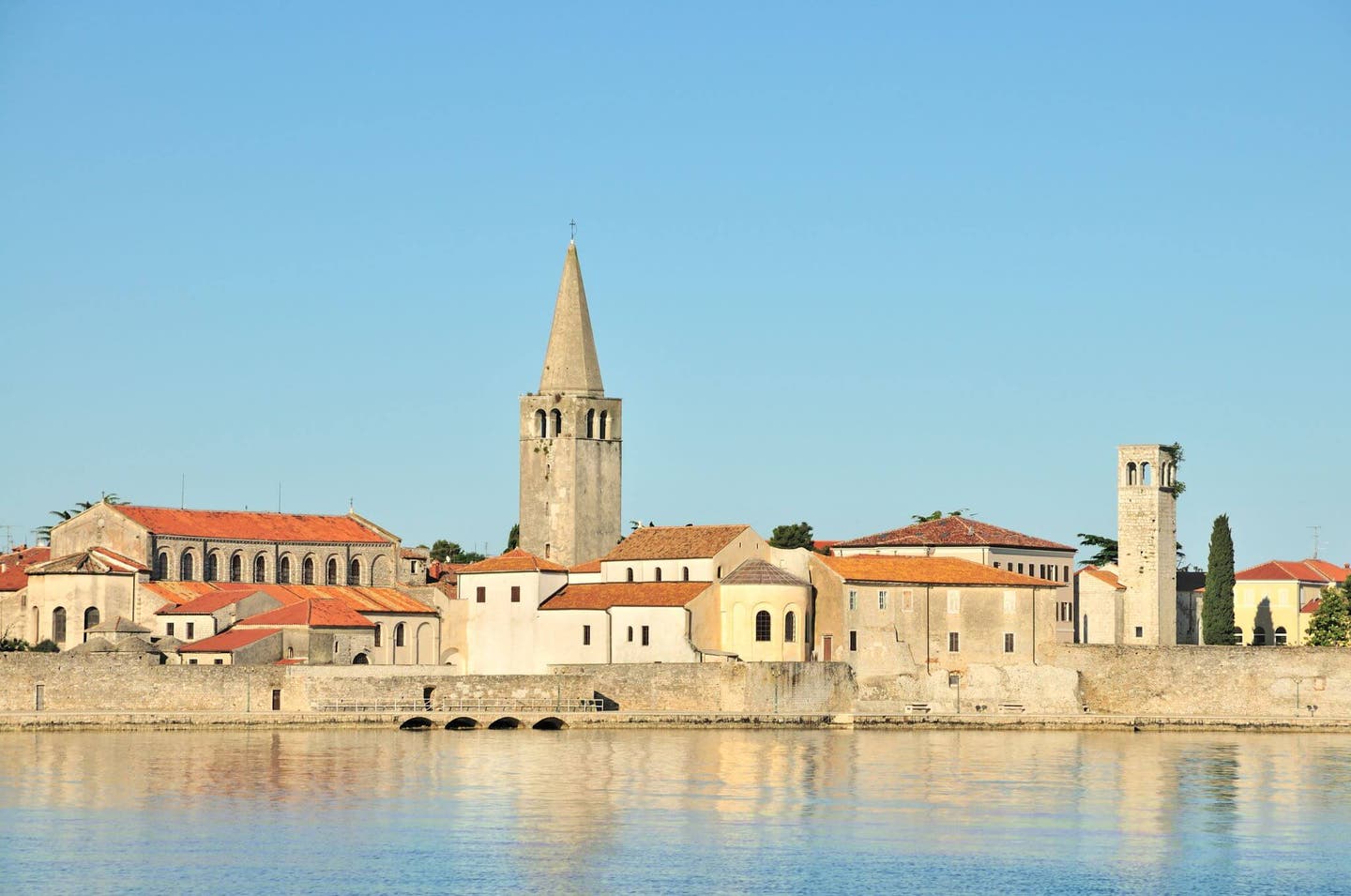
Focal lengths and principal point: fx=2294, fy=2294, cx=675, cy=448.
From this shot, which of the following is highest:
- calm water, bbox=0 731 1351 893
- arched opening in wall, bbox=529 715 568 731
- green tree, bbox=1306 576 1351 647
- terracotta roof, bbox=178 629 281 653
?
green tree, bbox=1306 576 1351 647

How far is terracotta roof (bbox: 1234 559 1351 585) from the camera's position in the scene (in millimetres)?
85875

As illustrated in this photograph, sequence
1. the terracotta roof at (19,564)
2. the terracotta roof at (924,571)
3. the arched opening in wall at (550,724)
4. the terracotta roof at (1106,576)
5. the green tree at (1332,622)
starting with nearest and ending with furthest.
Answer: the arched opening in wall at (550,724) < the terracotta roof at (924,571) < the terracotta roof at (19,564) < the terracotta roof at (1106,576) < the green tree at (1332,622)

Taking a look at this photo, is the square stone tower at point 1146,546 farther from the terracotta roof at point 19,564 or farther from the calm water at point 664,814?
the terracotta roof at point 19,564

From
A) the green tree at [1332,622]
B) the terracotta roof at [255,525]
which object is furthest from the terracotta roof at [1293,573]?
the terracotta roof at [255,525]

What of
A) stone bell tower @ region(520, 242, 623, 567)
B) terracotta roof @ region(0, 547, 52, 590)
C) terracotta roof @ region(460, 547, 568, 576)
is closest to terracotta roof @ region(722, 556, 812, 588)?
terracotta roof @ region(460, 547, 568, 576)

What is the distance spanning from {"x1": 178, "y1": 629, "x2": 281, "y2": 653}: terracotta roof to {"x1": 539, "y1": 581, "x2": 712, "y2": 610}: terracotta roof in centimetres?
766

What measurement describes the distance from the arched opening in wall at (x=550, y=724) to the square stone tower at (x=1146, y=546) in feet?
63.6

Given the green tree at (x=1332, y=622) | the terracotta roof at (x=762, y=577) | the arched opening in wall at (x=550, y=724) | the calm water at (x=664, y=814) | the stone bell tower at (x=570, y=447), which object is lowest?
the calm water at (x=664, y=814)

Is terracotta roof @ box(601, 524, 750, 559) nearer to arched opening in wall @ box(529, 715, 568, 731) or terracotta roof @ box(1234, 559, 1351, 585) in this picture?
Result: arched opening in wall @ box(529, 715, 568, 731)

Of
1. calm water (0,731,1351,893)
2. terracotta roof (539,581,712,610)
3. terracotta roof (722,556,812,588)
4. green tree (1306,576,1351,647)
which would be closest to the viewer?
calm water (0,731,1351,893)

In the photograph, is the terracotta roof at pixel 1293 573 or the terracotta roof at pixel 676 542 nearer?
the terracotta roof at pixel 676 542

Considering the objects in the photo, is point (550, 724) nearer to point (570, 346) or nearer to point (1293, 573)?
point (570, 346)

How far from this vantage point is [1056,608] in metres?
63.6

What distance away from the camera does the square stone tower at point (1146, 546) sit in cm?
6800
